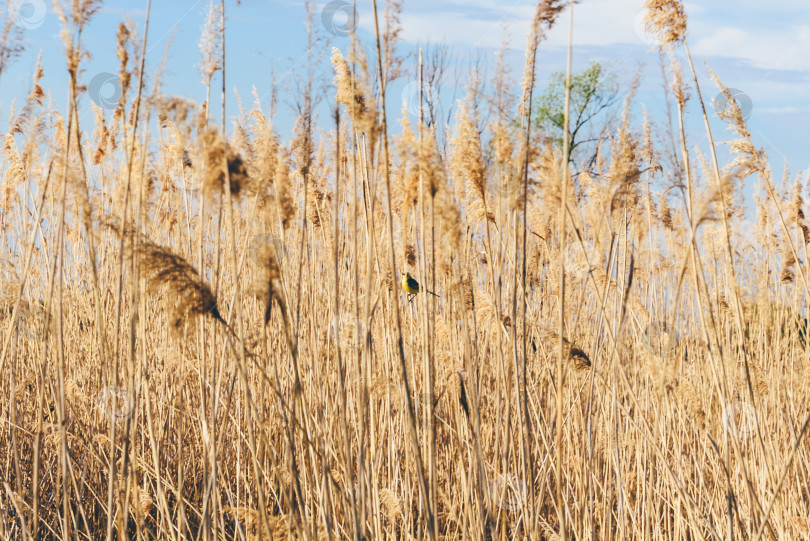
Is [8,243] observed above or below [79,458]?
above

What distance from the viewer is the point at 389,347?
2262 mm

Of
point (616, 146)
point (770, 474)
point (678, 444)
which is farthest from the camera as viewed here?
point (678, 444)

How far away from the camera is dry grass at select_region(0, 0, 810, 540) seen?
1237mm

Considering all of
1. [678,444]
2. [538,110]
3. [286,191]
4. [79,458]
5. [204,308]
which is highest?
[538,110]

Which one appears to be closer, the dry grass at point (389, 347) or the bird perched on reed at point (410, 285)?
the dry grass at point (389, 347)

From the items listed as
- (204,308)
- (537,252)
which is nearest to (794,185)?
(537,252)

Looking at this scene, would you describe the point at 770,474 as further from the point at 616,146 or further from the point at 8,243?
the point at 8,243

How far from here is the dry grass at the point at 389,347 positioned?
1.24m

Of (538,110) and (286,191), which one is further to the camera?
(538,110)

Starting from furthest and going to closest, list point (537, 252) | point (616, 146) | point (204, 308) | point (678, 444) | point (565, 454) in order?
point (537, 252) → point (565, 454) → point (678, 444) → point (616, 146) → point (204, 308)

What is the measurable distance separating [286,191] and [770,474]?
52.9 inches

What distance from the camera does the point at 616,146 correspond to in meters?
1.73

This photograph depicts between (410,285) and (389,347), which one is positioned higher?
(410,285)

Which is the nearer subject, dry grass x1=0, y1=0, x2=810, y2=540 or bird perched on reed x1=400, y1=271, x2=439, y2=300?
dry grass x1=0, y1=0, x2=810, y2=540
